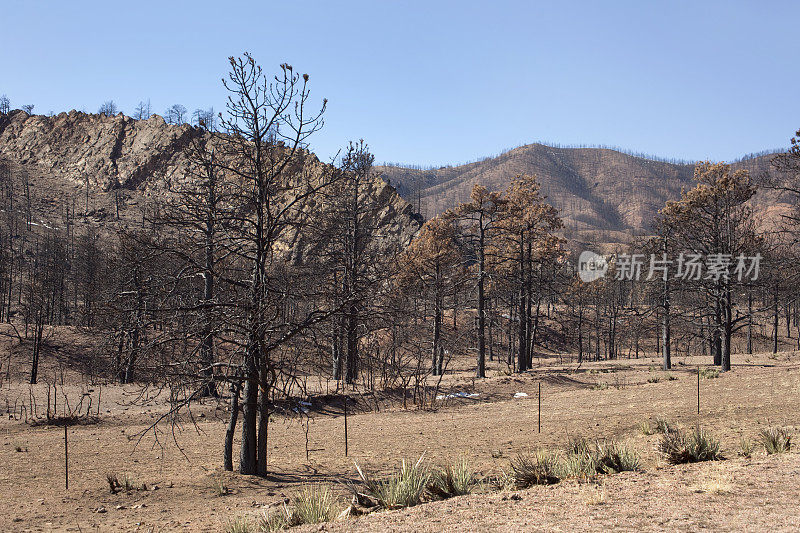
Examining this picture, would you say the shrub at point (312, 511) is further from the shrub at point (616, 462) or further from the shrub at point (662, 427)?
the shrub at point (662, 427)

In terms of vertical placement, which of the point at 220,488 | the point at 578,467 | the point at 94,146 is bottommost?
the point at 220,488

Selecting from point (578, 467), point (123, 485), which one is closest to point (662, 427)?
point (578, 467)

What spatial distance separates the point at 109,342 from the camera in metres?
10.3

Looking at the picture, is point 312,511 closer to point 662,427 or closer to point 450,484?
point 450,484

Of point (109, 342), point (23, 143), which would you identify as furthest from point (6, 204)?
point (109, 342)

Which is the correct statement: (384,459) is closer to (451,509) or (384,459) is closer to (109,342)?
(451,509)

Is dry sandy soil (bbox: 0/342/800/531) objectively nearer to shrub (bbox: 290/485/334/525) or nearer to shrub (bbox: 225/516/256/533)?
shrub (bbox: 290/485/334/525)

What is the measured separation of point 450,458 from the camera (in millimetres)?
12039

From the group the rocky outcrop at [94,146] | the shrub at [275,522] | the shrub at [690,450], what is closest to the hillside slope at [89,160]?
the rocky outcrop at [94,146]

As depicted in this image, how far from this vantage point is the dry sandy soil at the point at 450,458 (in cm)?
650

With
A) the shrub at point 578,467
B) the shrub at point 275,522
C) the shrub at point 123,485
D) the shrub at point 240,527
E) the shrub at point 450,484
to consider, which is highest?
the shrub at point 578,467

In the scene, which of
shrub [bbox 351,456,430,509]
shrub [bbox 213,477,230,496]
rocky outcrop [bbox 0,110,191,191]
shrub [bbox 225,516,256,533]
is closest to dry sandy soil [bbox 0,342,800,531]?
shrub [bbox 213,477,230,496]

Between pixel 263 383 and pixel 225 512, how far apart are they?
2.16 meters

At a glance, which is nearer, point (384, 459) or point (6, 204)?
point (384, 459)
